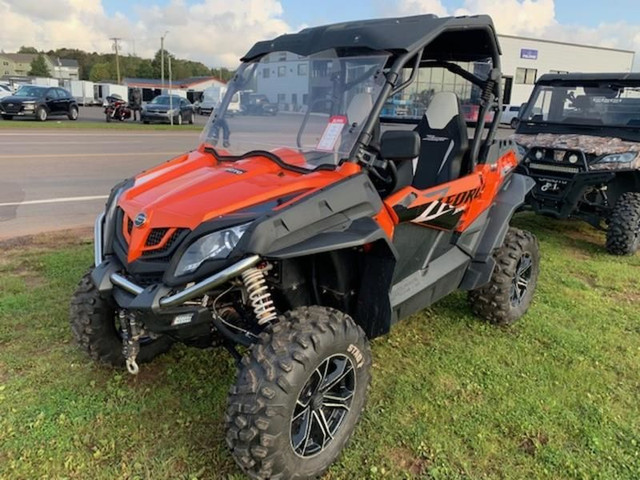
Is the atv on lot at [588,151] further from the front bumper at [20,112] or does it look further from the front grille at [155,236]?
the front bumper at [20,112]

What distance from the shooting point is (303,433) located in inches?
102

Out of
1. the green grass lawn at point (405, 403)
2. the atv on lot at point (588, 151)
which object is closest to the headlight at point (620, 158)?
the atv on lot at point (588, 151)

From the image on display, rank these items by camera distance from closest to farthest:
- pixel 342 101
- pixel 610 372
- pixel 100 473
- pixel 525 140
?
pixel 100 473 < pixel 342 101 < pixel 610 372 < pixel 525 140

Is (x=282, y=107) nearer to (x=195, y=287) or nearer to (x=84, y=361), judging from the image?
(x=195, y=287)

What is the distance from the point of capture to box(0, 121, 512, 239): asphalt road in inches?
265

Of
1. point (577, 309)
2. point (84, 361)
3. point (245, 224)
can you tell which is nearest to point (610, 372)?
point (577, 309)

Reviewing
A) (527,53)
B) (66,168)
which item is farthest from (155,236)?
(527,53)

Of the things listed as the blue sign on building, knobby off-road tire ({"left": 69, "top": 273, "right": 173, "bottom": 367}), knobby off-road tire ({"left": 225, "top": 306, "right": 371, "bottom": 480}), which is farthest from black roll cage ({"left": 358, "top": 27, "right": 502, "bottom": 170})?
the blue sign on building

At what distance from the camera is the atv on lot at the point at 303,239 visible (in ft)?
7.81

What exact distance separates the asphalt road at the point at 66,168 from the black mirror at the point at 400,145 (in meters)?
0.76

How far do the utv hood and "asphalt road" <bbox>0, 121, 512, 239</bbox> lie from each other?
423 mm

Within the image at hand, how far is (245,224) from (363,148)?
82 centimetres

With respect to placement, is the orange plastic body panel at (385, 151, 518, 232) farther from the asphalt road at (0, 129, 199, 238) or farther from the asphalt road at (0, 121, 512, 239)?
the asphalt road at (0, 129, 199, 238)

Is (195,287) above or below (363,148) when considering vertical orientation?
below
